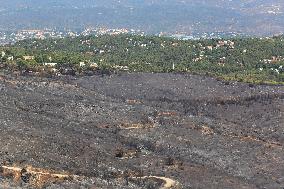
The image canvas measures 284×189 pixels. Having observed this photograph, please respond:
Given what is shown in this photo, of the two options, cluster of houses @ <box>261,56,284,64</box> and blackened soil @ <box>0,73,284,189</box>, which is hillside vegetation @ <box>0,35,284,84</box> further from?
blackened soil @ <box>0,73,284,189</box>

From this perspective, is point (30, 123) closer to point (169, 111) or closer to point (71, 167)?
point (71, 167)

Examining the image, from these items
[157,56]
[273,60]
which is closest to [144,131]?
[273,60]

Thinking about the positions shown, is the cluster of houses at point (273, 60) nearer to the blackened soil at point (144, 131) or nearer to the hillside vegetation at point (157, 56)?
the hillside vegetation at point (157, 56)

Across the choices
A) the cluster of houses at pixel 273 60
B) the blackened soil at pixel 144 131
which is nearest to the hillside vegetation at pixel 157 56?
the cluster of houses at pixel 273 60

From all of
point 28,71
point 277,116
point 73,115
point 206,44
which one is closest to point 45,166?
point 73,115

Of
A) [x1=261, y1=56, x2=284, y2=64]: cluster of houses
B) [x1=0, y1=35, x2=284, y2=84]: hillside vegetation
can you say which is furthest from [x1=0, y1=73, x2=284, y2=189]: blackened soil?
[x1=261, y1=56, x2=284, y2=64]: cluster of houses

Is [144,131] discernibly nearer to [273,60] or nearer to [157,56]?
[273,60]
